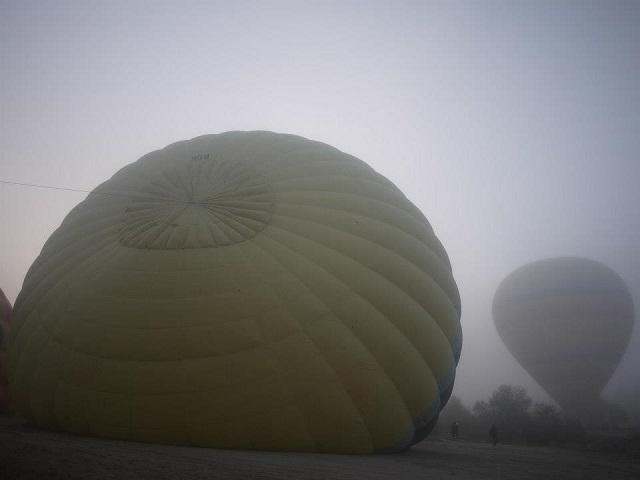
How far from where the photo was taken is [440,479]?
4223mm

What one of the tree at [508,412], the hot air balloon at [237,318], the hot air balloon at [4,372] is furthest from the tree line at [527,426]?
the hot air balloon at [4,372]

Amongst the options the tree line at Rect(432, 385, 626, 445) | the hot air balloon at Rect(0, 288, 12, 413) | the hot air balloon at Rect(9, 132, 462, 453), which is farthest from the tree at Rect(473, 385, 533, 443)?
the hot air balloon at Rect(0, 288, 12, 413)

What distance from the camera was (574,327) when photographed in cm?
2311

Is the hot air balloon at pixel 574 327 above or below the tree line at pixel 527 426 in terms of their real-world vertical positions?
above

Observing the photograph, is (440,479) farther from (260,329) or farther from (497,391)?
(497,391)

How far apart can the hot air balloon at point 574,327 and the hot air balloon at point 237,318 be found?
777 inches

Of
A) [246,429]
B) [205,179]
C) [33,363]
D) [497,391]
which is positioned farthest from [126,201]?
[497,391]

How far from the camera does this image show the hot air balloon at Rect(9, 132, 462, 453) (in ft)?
16.1

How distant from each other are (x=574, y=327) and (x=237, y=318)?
78.0 feet

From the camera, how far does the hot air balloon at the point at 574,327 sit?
75.2ft

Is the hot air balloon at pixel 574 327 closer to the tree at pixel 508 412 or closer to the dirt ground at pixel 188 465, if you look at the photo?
the tree at pixel 508 412

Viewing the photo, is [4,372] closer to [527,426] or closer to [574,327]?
[527,426]

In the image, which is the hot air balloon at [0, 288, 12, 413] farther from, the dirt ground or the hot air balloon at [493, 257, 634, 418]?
the hot air balloon at [493, 257, 634, 418]

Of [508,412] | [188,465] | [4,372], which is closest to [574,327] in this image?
[508,412]
